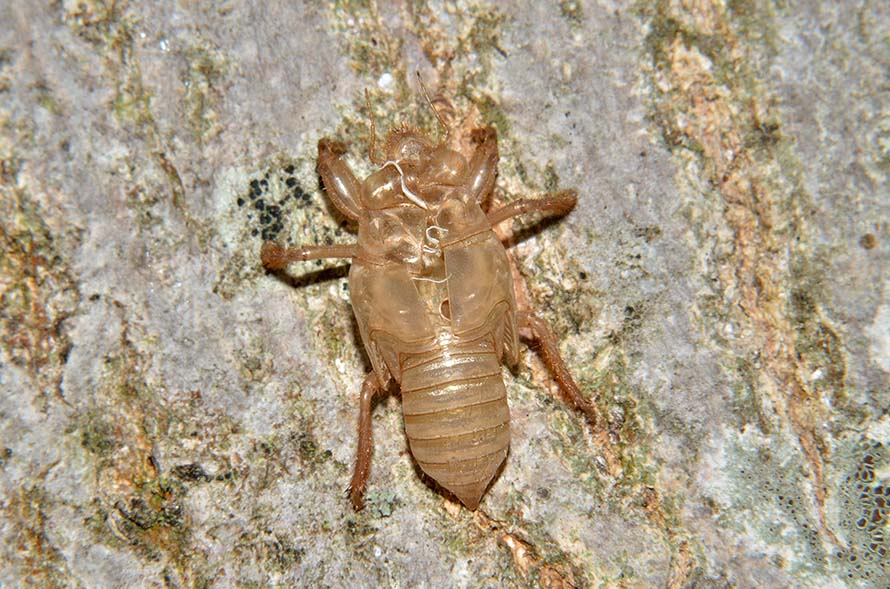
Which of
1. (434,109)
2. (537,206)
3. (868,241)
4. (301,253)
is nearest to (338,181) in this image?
(301,253)

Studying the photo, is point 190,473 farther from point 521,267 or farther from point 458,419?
point 521,267

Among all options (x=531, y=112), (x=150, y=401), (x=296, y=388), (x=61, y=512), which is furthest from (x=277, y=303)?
(x=531, y=112)

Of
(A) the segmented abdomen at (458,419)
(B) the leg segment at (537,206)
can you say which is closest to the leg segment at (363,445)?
(A) the segmented abdomen at (458,419)

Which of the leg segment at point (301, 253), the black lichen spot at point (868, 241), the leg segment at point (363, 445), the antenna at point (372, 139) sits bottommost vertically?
the leg segment at point (363, 445)

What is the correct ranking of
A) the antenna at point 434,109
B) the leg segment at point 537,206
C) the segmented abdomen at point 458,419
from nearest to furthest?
the segmented abdomen at point 458,419 < the leg segment at point 537,206 < the antenna at point 434,109

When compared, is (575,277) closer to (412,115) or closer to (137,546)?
(412,115)

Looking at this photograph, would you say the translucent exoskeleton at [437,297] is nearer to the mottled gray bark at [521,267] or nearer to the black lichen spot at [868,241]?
the mottled gray bark at [521,267]

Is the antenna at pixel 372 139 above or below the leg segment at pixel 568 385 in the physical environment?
above
